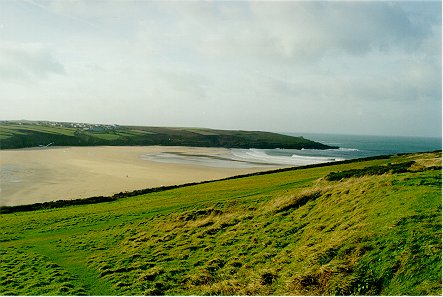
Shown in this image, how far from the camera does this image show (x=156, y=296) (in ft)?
54.1

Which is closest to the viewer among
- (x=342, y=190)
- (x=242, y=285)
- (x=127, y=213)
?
(x=242, y=285)

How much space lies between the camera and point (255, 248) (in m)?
19.8

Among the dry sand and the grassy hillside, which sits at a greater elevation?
the grassy hillside

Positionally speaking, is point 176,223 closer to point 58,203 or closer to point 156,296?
point 156,296

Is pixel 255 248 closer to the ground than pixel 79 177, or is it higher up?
higher up

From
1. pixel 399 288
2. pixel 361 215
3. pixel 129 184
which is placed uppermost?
pixel 361 215

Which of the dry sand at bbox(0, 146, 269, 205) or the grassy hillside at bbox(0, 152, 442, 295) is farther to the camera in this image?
the dry sand at bbox(0, 146, 269, 205)

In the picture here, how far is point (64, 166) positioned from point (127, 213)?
6024 cm

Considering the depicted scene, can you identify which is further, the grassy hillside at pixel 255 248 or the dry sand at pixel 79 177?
the dry sand at pixel 79 177

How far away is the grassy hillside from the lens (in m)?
14.1

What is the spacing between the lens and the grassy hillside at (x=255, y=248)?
46.4 feet

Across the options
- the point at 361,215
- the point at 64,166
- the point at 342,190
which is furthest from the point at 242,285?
the point at 64,166

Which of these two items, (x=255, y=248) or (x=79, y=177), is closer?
(x=255, y=248)

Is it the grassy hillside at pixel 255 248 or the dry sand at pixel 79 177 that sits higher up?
the grassy hillside at pixel 255 248
